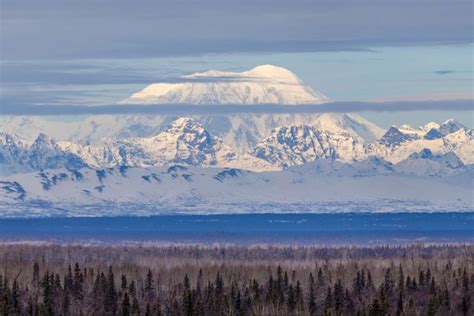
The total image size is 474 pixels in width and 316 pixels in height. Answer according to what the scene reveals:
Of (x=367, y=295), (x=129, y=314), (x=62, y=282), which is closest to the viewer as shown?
(x=129, y=314)

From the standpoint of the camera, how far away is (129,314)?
114 m

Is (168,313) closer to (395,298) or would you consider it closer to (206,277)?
(395,298)

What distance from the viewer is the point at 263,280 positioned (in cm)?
14538

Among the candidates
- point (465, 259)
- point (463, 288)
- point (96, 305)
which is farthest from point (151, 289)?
point (465, 259)

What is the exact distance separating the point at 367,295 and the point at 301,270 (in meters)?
32.4

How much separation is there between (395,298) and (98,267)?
3922cm

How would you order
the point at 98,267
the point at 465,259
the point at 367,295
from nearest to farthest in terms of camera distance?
the point at 367,295 → the point at 98,267 → the point at 465,259

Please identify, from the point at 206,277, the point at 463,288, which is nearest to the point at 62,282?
the point at 206,277

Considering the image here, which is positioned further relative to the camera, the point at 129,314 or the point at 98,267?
the point at 98,267

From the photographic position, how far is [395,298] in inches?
5054

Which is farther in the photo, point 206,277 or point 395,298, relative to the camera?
point 206,277

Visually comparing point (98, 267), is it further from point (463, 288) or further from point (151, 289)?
point (463, 288)

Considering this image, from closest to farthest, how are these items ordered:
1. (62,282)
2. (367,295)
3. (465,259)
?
(367,295)
(62,282)
(465,259)

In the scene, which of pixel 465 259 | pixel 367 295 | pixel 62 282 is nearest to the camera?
pixel 367 295
